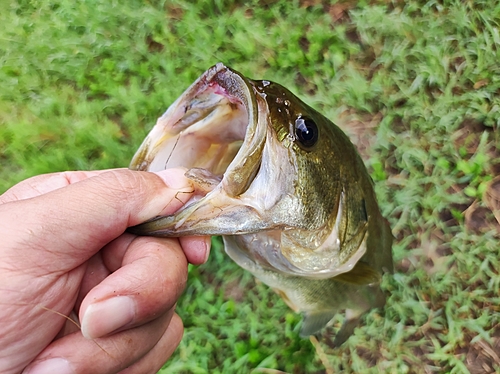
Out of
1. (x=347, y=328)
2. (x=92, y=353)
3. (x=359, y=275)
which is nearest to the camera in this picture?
(x=92, y=353)

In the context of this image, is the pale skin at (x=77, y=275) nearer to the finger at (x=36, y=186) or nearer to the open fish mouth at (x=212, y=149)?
the open fish mouth at (x=212, y=149)

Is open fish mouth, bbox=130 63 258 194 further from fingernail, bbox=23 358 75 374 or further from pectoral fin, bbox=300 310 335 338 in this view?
pectoral fin, bbox=300 310 335 338

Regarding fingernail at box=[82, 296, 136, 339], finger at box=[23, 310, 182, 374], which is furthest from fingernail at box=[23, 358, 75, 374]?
fingernail at box=[82, 296, 136, 339]

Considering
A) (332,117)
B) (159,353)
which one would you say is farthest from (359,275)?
(332,117)

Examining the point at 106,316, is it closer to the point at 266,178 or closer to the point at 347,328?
the point at 266,178

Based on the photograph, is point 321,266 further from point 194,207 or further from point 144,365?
point 144,365
